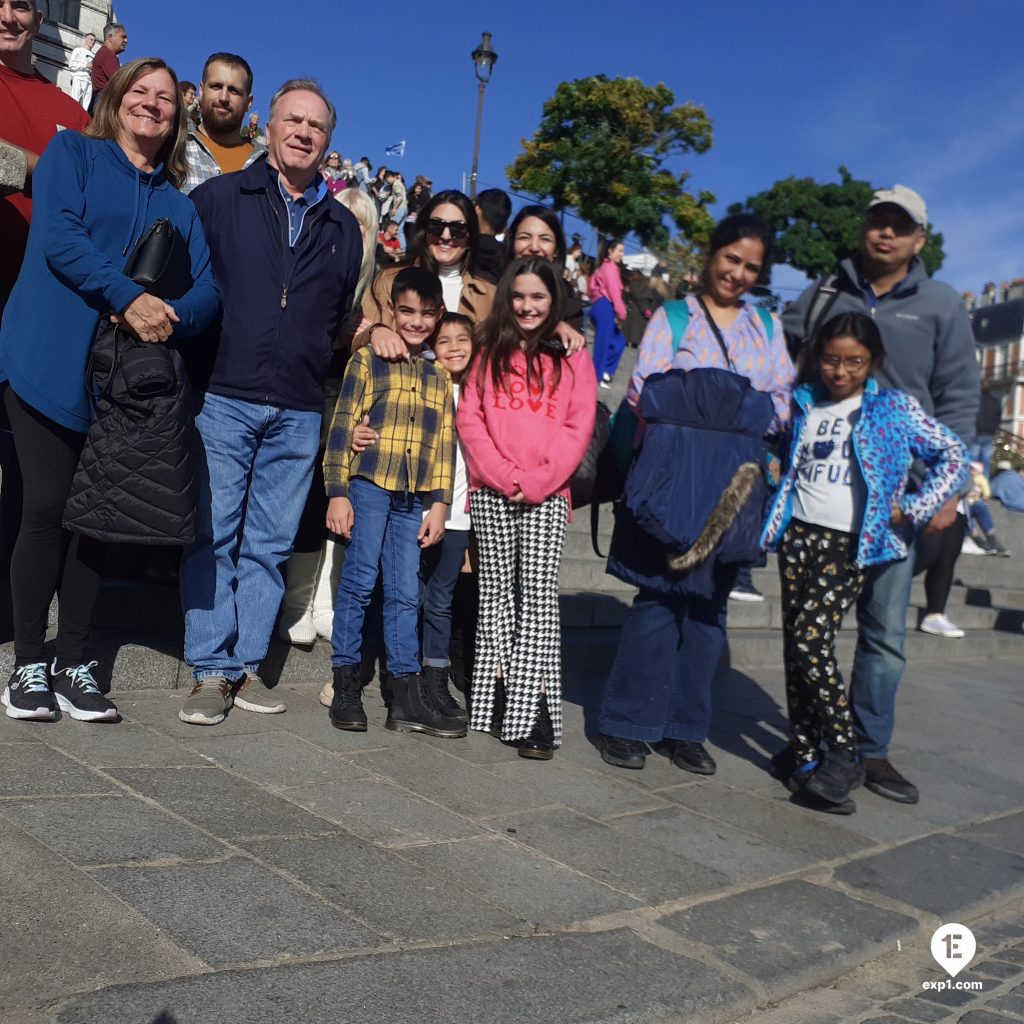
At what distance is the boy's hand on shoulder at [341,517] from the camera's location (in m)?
4.36

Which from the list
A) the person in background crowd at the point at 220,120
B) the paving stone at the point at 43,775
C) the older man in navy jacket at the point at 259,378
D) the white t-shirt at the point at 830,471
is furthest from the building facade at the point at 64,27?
the paving stone at the point at 43,775

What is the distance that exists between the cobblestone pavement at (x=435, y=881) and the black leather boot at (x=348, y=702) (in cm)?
8

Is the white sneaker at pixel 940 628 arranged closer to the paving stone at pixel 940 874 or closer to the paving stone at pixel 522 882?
the paving stone at pixel 940 874

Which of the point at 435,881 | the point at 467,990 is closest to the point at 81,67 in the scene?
the point at 435,881

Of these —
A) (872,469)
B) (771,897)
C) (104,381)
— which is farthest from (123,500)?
(872,469)

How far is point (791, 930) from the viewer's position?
3074mm

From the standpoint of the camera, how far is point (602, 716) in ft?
15.0

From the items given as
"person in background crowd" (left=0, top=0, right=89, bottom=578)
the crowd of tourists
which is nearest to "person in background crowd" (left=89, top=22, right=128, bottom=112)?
"person in background crowd" (left=0, top=0, right=89, bottom=578)

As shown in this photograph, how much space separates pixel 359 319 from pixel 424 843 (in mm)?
2273

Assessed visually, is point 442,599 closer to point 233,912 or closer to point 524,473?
point 524,473

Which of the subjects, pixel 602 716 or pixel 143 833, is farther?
pixel 602 716

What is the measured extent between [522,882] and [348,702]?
146cm

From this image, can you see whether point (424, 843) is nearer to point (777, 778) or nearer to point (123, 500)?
point (123, 500)

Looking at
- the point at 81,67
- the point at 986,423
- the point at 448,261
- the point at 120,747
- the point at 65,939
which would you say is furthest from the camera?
the point at 986,423
